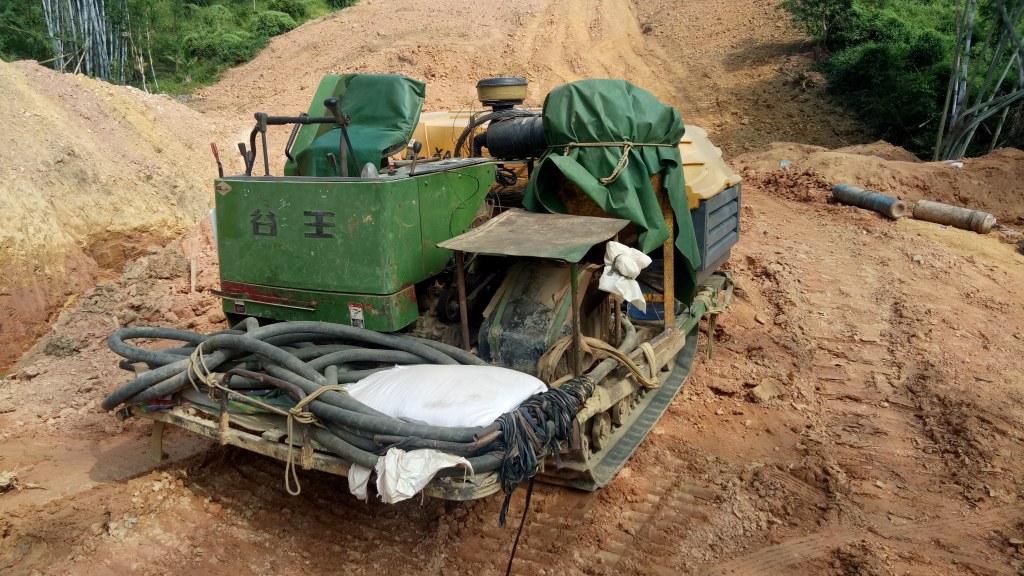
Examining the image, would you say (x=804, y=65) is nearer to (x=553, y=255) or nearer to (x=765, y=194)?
(x=765, y=194)

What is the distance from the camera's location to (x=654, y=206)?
433 centimetres

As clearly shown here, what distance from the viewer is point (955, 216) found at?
357 inches

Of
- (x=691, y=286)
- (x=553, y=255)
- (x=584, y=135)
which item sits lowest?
(x=691, y=286)

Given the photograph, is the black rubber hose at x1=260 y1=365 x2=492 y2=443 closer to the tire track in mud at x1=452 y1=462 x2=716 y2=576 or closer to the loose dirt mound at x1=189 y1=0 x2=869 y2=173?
the tire track in mud at x1=452 y1=462 x2=716 y2=576

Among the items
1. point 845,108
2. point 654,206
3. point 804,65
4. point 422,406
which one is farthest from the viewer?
point 804,65

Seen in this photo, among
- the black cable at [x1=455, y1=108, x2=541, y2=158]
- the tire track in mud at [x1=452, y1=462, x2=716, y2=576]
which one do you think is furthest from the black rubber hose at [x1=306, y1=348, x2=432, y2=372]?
the black cable at [x1=455, y1=108, x2=541, y2=158]

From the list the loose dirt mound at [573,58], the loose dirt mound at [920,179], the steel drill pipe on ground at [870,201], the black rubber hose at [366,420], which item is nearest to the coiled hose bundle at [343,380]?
the black rubber hose at [366,420]

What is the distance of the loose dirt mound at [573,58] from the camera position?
51.8 feet

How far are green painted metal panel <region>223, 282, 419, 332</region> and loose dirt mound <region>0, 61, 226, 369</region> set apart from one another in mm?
3962

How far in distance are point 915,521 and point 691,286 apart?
6.11ft

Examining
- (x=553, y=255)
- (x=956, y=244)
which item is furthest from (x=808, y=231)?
(x=553, y=255)

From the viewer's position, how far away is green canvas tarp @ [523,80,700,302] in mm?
4258

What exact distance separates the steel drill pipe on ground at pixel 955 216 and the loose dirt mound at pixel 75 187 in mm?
9552

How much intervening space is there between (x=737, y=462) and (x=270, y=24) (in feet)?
69.7
